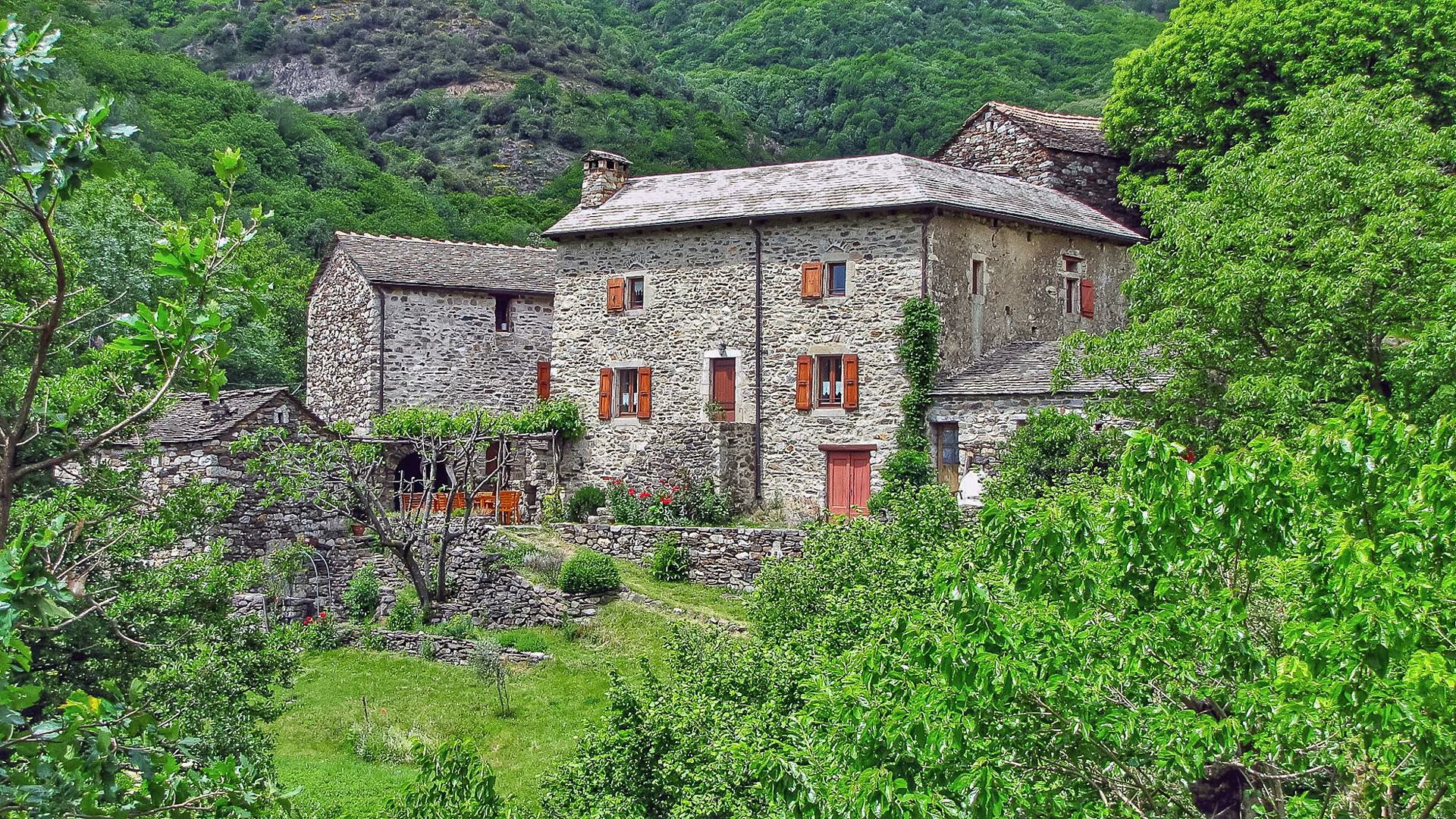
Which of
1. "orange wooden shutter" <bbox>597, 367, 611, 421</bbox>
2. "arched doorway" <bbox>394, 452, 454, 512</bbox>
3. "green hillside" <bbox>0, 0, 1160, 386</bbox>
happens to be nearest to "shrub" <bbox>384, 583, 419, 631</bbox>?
"arched doorway" <bbox>394, 452, 454, 512</bbox>

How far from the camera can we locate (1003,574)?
28.1ft

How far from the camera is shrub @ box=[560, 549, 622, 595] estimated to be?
2494 cm

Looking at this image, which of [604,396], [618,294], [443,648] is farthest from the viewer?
[604,396]

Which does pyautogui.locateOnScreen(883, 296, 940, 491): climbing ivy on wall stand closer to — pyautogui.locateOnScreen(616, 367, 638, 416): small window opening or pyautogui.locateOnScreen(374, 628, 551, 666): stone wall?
pyautogui.locateOnScreen(616, 367, 638, 416): small window opening

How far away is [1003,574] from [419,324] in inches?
1143

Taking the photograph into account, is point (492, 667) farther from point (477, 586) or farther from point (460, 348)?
point (460, 348)

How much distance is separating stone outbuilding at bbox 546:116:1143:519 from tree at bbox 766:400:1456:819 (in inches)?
792

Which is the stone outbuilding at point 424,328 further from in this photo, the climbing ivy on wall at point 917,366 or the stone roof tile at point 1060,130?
the stone roof tile at point 1060,130

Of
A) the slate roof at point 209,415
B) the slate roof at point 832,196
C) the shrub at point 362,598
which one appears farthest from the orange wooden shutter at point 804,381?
the slate roof at point 209,415

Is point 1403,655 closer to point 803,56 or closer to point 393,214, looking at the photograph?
point 393,214

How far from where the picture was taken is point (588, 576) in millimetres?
24922

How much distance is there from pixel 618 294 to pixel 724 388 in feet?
11.8

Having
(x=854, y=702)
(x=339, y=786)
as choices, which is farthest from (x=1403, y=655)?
(x=339, y=786)

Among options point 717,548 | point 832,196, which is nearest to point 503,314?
point 832,196
